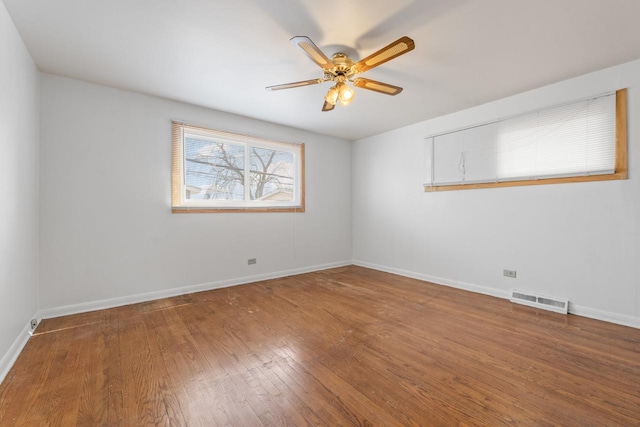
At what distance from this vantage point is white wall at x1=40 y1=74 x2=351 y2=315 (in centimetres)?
278

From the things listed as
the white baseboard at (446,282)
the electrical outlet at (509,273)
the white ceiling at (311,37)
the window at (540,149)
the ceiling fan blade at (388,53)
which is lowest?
the white baseboard at (446,282)

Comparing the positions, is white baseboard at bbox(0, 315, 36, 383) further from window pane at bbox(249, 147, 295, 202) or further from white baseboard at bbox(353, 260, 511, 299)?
white baseboard at bbox(353, 260, 511, 299)

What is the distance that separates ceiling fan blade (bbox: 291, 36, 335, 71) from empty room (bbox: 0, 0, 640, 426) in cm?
4

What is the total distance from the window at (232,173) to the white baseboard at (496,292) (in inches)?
76.3

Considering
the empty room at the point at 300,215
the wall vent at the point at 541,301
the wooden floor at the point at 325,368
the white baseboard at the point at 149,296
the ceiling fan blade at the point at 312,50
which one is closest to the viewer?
the wooden floor at the point at 325,368

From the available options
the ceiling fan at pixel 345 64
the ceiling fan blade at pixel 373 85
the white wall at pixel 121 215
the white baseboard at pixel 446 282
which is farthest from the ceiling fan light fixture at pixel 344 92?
the white baseboard at pixel 446 282

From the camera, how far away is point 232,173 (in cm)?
399

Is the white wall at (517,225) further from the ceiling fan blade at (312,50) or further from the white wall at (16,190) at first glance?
the white wall at (16,190)

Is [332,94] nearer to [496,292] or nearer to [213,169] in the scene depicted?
[213,169]

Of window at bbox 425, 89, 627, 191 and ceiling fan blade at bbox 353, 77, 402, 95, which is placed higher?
ceiling fan blade at bbox 353, 77, 402, 95

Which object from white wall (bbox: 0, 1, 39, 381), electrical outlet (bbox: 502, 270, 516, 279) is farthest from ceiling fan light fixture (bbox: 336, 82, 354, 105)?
electrical outlet (bbox: 502, 270, 516, 279)

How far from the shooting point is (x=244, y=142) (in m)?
4.07

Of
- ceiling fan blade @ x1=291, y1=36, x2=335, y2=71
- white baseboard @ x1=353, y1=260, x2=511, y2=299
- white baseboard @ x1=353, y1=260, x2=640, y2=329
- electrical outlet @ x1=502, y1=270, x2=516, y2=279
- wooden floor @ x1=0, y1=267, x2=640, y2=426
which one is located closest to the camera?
wooden floor @ x1=0, y1=267, x2=640, y2=426

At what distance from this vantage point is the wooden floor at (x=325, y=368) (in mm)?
1438
